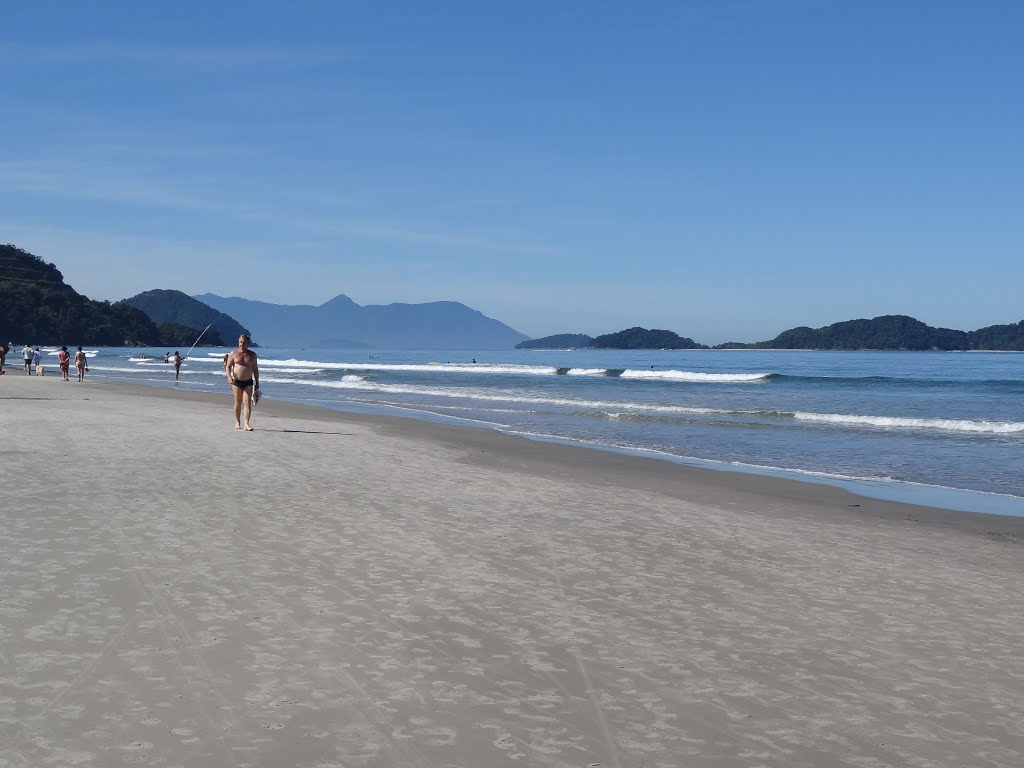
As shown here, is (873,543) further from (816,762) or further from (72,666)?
(72,666)

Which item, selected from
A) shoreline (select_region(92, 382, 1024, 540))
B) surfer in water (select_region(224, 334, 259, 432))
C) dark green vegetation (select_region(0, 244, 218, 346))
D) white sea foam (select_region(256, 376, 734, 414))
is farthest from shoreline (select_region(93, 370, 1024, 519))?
dark green vegetation (select_region(0, 244, 218, 346))

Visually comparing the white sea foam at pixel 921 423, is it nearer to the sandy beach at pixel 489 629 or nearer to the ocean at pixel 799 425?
the ocean at pixel 799 425

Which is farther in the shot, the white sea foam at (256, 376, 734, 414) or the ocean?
the white sea foam at (256, 376, 734, 414)

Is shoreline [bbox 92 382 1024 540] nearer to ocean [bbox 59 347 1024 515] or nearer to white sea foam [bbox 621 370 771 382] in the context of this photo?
ocean [bbox 59 347 1024 515]

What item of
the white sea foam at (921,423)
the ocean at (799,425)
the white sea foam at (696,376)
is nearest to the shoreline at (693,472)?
the ocean at (799,425)

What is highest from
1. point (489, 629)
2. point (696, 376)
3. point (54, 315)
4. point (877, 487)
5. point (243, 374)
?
point (54, 315)

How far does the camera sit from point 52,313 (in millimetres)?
157500

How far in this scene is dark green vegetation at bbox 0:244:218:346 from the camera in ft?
497

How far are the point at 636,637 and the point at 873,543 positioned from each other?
4.45m

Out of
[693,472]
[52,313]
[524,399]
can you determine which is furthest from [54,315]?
[693,472]

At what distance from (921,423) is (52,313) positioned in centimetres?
16494

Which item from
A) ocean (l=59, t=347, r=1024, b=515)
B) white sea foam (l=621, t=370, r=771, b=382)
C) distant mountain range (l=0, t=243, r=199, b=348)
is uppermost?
distant mountain range (l=0, t=243, r=199, b=348)

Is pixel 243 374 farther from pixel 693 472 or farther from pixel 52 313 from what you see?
pixel 52 313

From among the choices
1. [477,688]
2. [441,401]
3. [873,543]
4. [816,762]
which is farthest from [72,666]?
[441,401]
